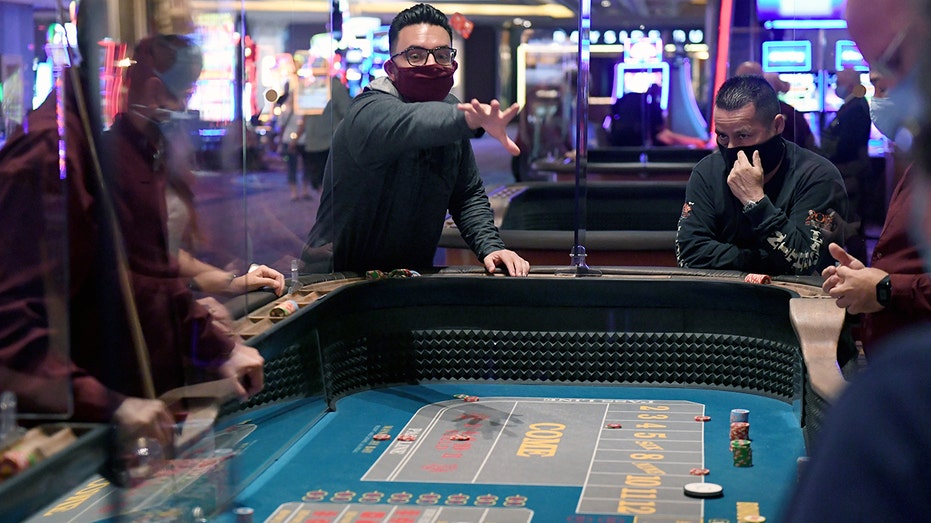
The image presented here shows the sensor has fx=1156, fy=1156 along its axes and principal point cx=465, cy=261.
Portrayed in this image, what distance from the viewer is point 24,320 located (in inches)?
58.7

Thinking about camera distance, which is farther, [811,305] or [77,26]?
[811,305]

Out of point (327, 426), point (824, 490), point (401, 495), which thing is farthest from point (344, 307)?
point (824, 490)

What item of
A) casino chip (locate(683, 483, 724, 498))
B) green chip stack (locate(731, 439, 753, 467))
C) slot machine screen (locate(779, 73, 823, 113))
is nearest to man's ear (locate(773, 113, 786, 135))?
slot machine screen (locate(779, 73, 823, 113))

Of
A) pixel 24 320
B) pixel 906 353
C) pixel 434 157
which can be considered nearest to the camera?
pixel 906 353

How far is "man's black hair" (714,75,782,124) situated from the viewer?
137 inches

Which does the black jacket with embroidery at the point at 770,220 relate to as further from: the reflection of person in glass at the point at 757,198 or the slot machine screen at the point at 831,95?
the slot machine screen at the point at 831,95

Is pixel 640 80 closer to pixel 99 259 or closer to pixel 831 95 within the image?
pixel 831 95

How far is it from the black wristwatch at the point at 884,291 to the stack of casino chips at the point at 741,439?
37 cm

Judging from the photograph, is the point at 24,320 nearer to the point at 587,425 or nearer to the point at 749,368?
the point at 587,425

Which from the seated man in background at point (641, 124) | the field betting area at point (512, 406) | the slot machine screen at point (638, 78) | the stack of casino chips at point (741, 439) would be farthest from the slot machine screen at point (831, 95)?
the slot machine screen at point (638, 78)

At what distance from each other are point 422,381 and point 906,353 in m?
Result: 2.58

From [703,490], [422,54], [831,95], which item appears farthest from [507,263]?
[831,95]

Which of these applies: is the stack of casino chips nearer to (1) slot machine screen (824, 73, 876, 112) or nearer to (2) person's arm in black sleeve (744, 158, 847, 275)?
(2) person's arm in black sleeve (744, 158, 847, 275)

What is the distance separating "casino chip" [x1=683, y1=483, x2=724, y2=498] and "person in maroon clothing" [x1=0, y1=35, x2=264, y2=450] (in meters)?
0.93
